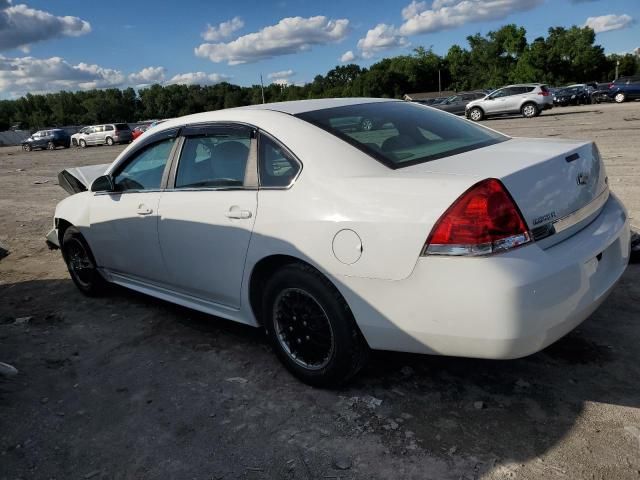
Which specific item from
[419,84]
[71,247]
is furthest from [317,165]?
[419,84]

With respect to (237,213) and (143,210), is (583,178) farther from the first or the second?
(143,210)

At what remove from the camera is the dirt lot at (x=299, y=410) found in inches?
94.5

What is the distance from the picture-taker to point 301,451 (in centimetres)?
253

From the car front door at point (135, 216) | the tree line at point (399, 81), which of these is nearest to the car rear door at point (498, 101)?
the car front door at point (135, 216)

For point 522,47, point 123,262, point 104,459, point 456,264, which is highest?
point 522,47

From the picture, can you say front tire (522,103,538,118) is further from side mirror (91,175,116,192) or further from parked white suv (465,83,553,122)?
side mirror (91,175,116,192)

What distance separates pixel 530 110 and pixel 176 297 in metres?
26.1

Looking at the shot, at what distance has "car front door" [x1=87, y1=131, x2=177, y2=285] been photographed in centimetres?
386

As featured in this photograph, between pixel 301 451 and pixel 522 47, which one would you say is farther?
pixel 522 47

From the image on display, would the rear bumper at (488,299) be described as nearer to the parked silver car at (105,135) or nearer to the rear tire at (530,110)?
the rear tire at (530,110)

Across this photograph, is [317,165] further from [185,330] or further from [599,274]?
[185,330]

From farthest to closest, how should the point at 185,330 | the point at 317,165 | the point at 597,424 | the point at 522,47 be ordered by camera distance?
1. the point at 522,47
2. the point at 185,330
3. the point at 317,165
4. the point at 597,424

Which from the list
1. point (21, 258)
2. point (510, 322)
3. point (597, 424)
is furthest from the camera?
point (21, 258)

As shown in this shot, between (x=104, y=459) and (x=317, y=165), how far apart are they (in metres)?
1.81
